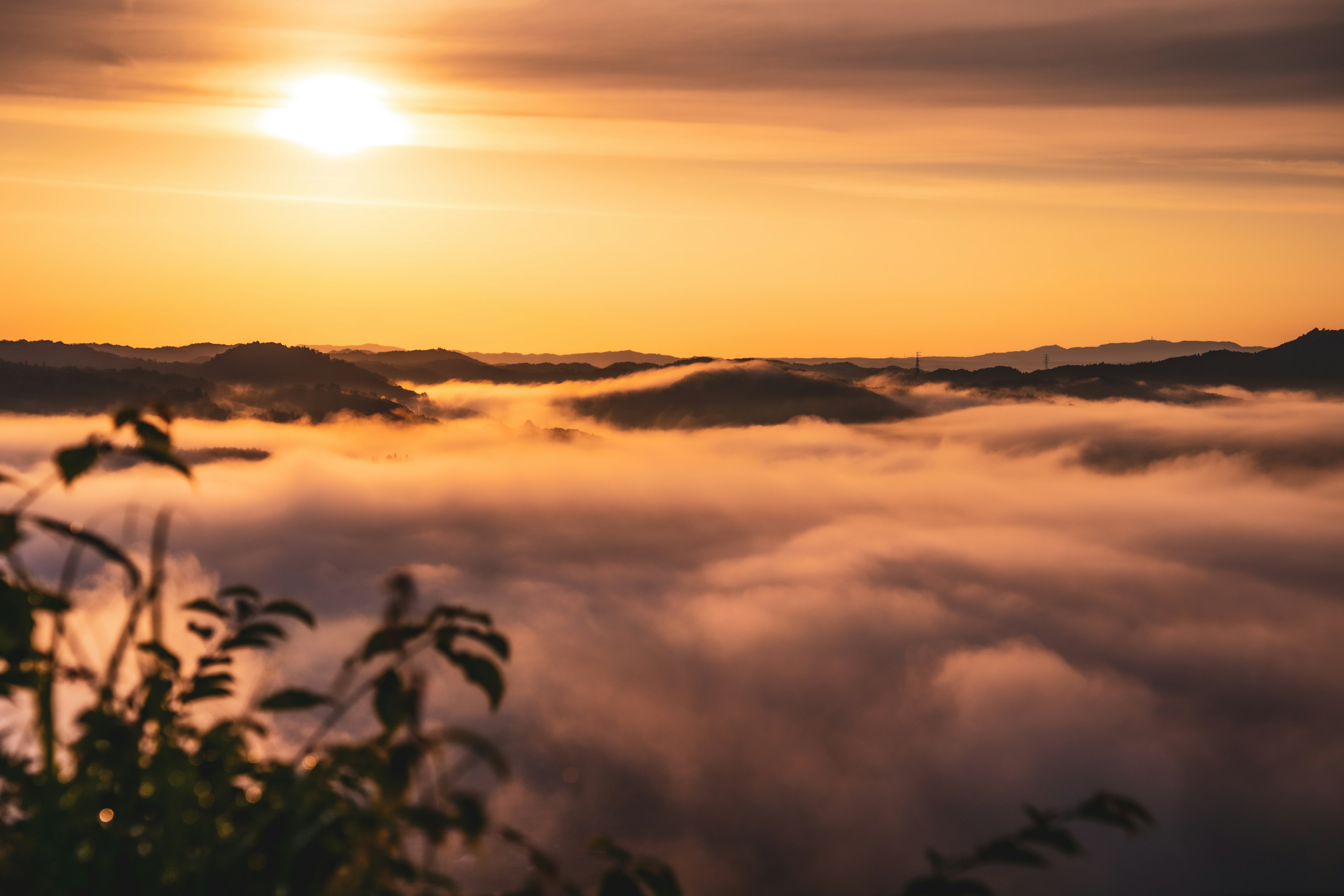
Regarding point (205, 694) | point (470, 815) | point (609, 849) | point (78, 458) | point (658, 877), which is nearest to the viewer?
point (470, 815)

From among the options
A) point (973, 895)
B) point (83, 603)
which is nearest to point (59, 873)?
point (83, 603)

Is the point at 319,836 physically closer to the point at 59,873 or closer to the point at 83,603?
the point at 59,873

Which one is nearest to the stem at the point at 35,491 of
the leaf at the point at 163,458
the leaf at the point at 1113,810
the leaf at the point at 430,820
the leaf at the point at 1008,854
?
the leaf at the point at 163,458

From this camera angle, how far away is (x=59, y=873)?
10.8 ft

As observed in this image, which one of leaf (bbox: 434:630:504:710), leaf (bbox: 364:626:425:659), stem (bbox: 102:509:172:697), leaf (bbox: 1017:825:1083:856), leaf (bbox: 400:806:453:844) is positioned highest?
stem (bbox: 102:509:172:697)

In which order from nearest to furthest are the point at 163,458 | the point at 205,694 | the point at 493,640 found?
the point at 163,458
the point at 493,640
the point at 205,694

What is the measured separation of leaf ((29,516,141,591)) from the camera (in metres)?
2.82

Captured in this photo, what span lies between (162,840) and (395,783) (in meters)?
0.97

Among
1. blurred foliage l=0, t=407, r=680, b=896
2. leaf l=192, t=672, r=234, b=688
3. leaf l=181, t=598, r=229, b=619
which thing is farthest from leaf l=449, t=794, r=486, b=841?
leaf l=181, t=598, r=229, b=619

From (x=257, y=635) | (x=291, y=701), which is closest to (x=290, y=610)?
(x=257, y=635)

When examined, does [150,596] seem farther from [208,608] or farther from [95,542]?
[208,608]

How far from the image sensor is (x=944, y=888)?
3336 millimetres

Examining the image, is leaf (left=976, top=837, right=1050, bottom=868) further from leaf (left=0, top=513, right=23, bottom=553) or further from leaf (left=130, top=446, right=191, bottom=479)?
leaf (left=0, top=513, right=23, bottom=553)

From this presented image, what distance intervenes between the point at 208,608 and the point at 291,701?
101 cm
